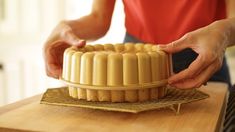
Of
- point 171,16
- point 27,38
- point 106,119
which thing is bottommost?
point 27,38

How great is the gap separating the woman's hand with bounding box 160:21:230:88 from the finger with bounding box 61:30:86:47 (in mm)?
153

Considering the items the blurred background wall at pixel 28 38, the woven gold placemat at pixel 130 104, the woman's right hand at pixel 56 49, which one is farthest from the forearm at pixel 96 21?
the blurred background wall at pixel 28 38

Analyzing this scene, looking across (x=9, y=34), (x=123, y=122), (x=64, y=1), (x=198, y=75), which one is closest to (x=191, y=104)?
(x=198, y=75)

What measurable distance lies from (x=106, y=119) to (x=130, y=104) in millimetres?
59

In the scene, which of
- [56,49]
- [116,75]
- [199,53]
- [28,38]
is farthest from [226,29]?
[28,38]

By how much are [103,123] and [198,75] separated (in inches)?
8.1

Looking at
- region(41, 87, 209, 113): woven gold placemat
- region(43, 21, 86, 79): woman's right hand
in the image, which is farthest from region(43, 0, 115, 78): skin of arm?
region(41, 87, 209, 113): woven gold placemat

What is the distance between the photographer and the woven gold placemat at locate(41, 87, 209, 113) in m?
0.62

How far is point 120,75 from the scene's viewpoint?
0.66 m

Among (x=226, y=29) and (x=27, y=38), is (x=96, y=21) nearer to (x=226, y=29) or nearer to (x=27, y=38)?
(x=226, y=29)

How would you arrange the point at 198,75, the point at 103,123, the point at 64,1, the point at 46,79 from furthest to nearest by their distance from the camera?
the point at 46,79, the point at 64,1, the point at 198,75, the point at 103,123

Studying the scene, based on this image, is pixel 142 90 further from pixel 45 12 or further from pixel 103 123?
pixel 45 12

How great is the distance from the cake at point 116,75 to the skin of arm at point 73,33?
86mm

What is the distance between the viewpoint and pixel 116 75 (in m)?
0.65
